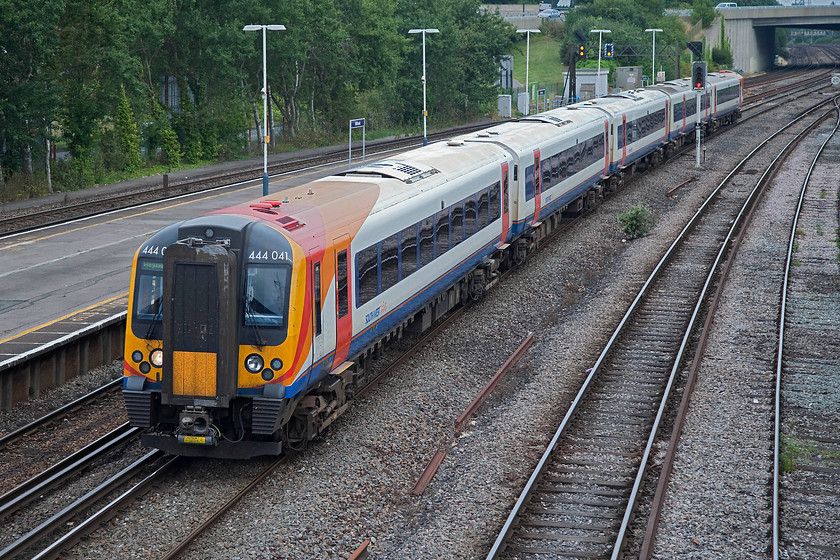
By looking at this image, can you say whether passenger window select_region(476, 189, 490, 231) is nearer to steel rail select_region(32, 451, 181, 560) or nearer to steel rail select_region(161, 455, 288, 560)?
steel rail select_region(161, 455, 288, 560)

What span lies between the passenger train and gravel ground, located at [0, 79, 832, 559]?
60cm

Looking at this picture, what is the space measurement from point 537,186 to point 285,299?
45.5 ft

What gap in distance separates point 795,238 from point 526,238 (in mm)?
8058

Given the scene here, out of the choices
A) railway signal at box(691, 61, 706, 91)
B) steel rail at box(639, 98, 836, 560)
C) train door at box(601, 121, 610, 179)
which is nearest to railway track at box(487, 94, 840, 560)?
steel rail at box(639, 98, 836, 560)

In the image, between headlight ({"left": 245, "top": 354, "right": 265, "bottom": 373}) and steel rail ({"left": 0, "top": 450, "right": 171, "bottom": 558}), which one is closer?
steel rail ({"left": 0, "top": 450, "right": 171, "bottom": 558})

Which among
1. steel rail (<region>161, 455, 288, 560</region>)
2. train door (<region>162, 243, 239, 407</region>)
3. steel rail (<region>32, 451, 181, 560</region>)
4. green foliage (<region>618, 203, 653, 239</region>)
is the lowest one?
steel rail (<region>161, 455, 288, 560</region>)

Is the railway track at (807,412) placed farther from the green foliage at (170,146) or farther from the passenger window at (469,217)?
the green foliage at (170,146)

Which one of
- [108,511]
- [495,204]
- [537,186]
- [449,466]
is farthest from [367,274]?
[537,186]

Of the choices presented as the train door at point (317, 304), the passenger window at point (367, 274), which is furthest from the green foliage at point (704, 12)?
the train door at point (317, 304)

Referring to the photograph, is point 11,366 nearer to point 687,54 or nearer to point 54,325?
point 54,325

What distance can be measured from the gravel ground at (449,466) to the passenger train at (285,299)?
60 cm

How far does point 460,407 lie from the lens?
1529 cm

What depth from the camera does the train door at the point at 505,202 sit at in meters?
22.2

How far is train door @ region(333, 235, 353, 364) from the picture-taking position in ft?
44.1
